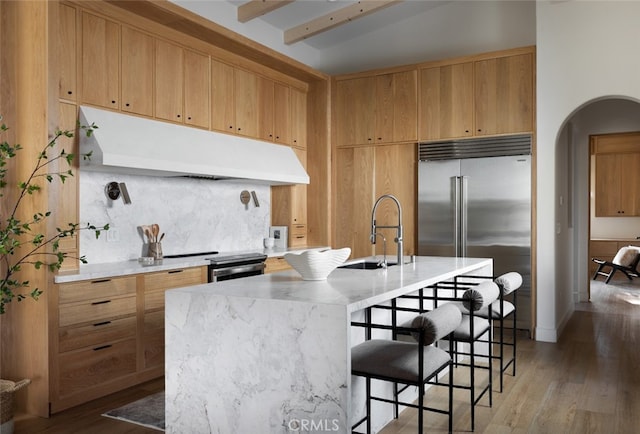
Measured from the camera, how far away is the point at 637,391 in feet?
12.0

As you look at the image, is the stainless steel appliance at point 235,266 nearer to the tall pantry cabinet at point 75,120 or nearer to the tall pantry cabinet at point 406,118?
the tall pantry cabinet at point 75,120

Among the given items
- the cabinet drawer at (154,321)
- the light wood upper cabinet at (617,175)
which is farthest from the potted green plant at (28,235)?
the light wood upper cabinet at (617,175)

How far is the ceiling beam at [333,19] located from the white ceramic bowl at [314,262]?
3.41m

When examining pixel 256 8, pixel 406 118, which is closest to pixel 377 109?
pixel 406 118

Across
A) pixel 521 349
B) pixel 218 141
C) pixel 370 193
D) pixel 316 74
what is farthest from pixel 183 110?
pixel 521 349

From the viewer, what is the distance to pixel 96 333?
11.6 feet

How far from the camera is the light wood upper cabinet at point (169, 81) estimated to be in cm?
448

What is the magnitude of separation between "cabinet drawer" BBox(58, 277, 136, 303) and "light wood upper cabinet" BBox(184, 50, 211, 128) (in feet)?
5.33

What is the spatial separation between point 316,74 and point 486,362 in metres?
3.55

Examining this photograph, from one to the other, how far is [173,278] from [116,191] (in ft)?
2.81

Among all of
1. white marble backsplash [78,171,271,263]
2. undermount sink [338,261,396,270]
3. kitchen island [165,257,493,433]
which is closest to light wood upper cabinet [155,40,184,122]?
white marble backsplash [78,171,271,263]

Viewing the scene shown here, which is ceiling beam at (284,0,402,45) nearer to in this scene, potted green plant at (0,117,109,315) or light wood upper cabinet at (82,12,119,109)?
light wood upper cabinet at (82,12,119,109)

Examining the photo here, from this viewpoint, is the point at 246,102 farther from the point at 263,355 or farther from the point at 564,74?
the point at 263,355

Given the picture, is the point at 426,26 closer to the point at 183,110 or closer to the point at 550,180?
the point at 550,180
